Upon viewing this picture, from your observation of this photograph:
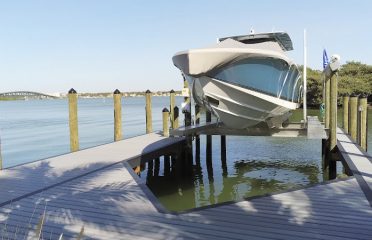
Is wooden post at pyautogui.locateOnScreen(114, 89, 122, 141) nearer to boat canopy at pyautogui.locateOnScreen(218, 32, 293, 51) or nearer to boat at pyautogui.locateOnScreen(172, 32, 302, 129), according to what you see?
boat at pyautogui.locateOnScreen(172, 32, 302, 129)

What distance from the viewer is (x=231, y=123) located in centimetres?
1062

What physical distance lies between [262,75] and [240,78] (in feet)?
2.35

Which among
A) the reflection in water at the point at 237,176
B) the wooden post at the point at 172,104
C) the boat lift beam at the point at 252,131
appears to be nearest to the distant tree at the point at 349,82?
the reflection in water at the point at 237,176

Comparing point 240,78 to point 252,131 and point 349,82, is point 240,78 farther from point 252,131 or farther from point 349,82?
point 349,82

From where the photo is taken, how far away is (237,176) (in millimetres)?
13719

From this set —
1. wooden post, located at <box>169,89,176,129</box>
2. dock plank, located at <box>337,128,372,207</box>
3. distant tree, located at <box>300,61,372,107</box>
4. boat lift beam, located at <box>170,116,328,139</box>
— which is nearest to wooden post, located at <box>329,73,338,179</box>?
dock plank, located at <box>337,128,372,207</box>

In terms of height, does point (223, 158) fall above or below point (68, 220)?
below

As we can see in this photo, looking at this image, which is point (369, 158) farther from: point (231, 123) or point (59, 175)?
point (59, 175)

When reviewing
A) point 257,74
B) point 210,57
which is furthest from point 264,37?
point 210,57

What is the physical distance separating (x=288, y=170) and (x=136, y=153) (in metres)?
6.63

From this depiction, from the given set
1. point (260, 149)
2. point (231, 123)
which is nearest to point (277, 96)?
point (231, 123)

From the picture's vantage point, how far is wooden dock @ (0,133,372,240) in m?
4.47

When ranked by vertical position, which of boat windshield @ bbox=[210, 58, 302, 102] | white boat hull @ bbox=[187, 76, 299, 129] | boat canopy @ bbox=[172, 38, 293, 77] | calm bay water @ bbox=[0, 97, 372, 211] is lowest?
calm bay water @ bbox=[0, 97, 372, 211]

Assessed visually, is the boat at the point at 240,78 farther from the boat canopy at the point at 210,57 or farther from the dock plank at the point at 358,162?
the dock plank at the point at 358,162
